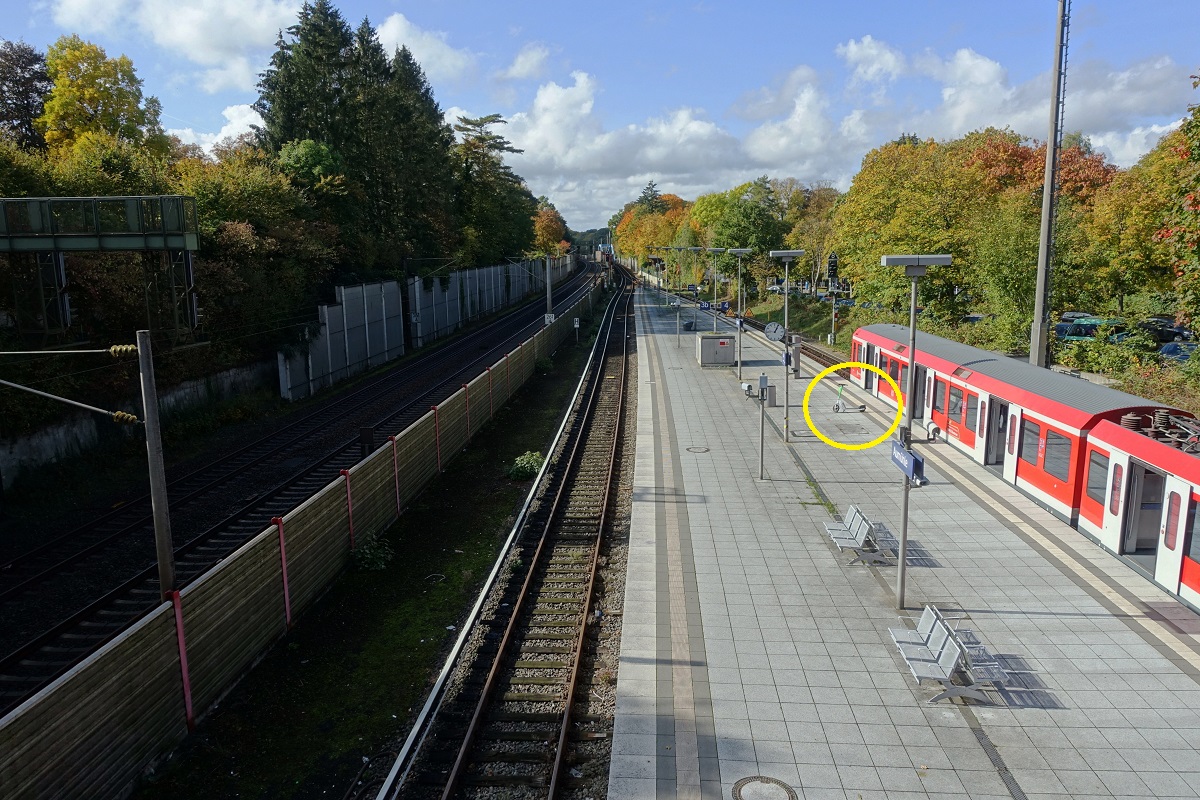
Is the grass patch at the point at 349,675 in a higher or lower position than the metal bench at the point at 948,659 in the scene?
lower

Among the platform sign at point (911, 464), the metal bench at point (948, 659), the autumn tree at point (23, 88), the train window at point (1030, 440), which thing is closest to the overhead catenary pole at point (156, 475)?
the metal bench at point (948, 659)

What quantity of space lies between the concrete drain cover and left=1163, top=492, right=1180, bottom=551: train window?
782cm

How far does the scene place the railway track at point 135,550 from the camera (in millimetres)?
10719

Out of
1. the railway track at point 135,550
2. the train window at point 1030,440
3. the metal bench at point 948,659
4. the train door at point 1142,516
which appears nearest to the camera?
the metal bench at point 948,659

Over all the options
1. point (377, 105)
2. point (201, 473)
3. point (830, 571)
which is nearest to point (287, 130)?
point (377, 105)

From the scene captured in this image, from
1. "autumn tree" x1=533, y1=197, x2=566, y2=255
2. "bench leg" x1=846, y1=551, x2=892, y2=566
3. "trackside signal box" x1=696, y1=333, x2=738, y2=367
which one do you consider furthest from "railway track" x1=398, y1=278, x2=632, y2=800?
"autumn tree" x1=533, y1=197, x2=566, y2=255

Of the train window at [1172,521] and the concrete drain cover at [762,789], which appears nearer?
the concrete drain cover at [762,789]

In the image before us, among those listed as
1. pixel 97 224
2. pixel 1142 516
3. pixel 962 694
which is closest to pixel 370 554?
pixel 962 694

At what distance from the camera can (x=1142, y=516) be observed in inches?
503

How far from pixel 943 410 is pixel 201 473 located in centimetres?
2016

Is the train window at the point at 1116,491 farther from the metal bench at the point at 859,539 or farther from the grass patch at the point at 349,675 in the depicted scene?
the grass patch at the point at 349,675

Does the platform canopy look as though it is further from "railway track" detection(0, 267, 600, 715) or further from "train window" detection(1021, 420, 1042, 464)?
"train window" detection(1021, 420, 1042, 464)

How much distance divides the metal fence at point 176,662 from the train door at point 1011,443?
1381cm

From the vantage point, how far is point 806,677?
9.84 m
